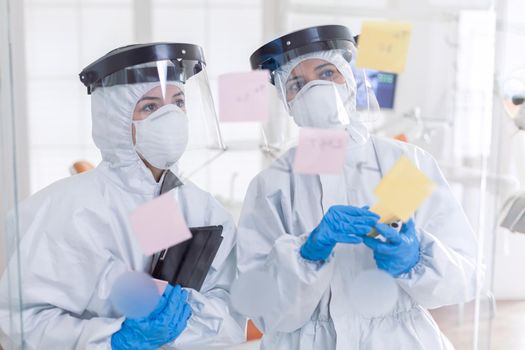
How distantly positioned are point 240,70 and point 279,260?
0.32 m

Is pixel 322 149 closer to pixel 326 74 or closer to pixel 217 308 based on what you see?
pixel 326 74

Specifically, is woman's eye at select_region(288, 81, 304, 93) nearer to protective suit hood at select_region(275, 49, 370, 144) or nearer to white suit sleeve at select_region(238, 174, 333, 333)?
protective suit hood at select_region(275, 49, 370, 144)

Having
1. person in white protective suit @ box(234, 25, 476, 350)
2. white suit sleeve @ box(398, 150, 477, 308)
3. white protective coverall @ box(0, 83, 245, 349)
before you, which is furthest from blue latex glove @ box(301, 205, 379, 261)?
white protective coverall @ box(0, 83, 245, 349)

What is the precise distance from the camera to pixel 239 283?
3.77ft

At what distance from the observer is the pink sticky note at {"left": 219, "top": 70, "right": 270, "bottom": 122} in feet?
3.43

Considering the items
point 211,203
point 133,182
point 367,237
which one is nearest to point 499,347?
point 367,237

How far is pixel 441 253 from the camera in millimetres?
1089

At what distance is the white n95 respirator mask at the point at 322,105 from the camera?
3.41ft

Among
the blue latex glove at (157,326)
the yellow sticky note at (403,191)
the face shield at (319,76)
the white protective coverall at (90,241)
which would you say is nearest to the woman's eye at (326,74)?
the face shield at (319,76)

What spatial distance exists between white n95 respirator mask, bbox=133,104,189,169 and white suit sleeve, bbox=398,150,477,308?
399mm

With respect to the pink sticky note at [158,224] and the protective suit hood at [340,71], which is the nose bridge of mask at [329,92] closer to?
the protective suit hood at [340,71]

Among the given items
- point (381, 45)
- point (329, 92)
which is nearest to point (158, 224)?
point (329, 92)

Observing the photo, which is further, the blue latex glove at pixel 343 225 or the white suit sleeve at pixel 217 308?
the white suit sleeve at pixel 217 308

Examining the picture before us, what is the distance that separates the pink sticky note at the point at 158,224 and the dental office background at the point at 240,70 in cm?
11
